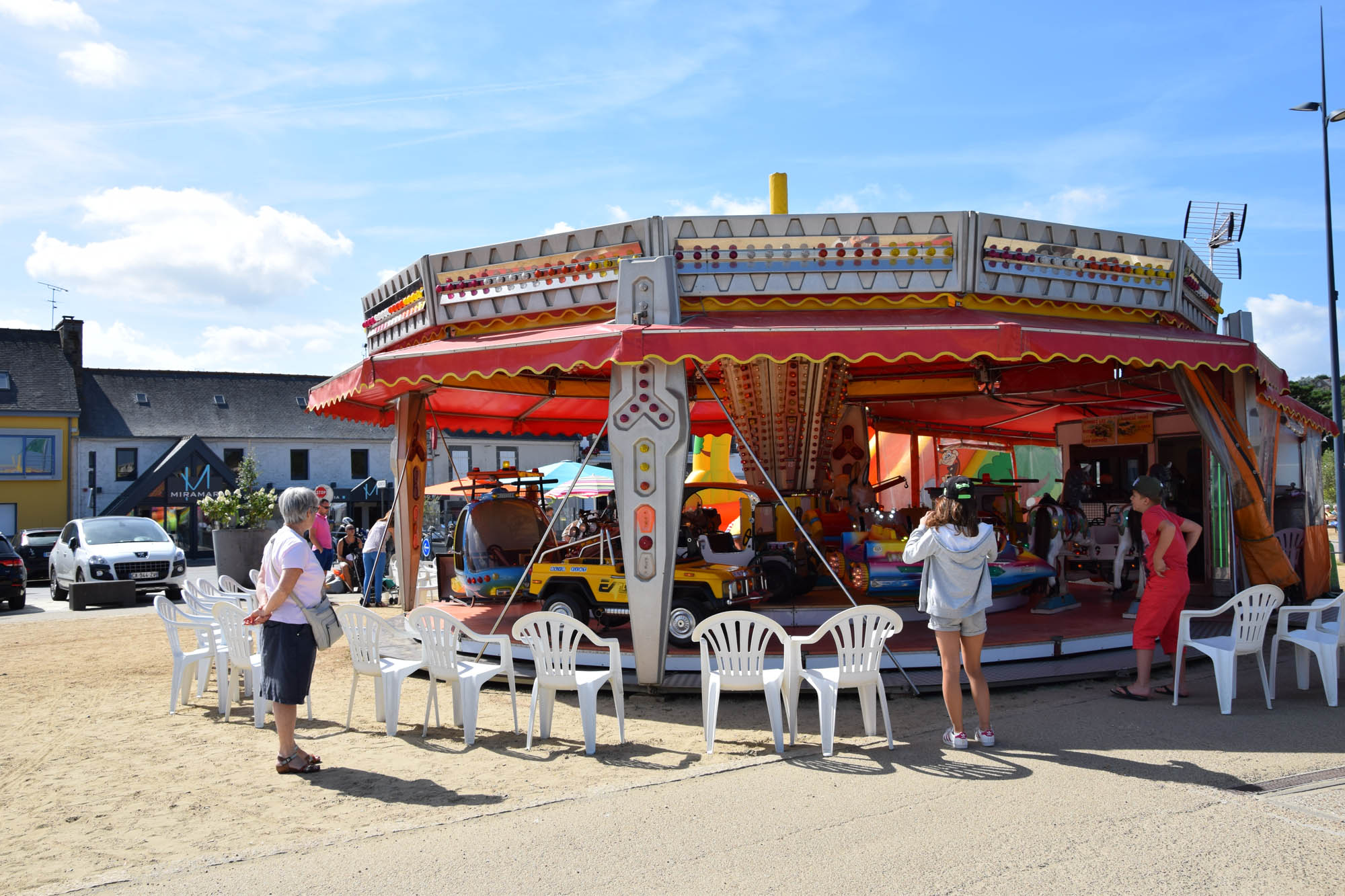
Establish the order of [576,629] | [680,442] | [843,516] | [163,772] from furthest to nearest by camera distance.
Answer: [843,516] < [680,442] < [576,629] < [163,772]

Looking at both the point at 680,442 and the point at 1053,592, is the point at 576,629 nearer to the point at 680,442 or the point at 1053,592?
the point at 680,442

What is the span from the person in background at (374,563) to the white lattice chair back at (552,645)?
9.04m

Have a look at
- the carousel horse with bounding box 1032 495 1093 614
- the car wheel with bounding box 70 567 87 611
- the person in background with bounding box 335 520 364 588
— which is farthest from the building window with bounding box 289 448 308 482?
the carousel horse with bounding box 1032 495 1093 614

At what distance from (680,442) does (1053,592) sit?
5.82 meters

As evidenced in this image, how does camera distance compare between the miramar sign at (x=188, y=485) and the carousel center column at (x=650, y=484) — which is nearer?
the carousel center column at (x=650, y=484)

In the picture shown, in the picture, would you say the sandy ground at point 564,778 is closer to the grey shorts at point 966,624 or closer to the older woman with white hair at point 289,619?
the older woman with white hair at point 289,619

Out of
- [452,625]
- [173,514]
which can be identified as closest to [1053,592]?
[452,625]

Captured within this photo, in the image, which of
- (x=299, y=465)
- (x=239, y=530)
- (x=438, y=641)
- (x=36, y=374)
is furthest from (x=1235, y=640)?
(x=36, y=374)

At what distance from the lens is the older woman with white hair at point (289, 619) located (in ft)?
19.7

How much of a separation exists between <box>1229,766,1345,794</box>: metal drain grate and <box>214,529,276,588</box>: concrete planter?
1534 centimetres

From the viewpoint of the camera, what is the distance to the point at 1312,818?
484 cm

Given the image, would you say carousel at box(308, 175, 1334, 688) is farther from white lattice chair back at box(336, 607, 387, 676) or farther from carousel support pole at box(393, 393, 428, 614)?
white lattice chair back at box(336, 607, 387, 676)

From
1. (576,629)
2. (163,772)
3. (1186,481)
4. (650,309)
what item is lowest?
(163,772)

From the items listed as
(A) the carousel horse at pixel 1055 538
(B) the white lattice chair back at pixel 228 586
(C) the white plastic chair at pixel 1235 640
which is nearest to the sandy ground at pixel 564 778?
(C) the white plastic chair at pixel 1235 640
